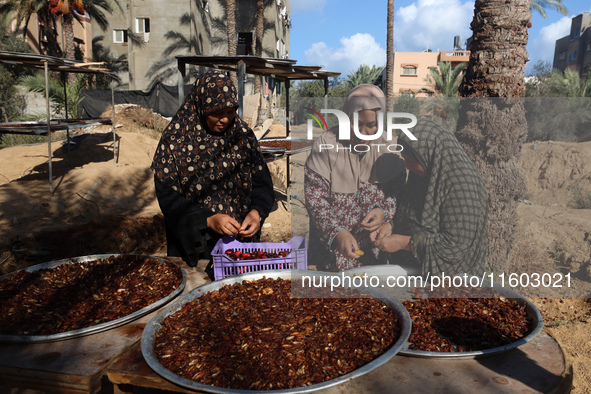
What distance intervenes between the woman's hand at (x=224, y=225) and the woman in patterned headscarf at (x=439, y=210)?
2.35 feet

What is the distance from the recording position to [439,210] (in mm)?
1738

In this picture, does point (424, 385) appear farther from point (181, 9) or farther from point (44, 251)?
point (181, 9)

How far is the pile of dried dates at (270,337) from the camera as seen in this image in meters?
1.22

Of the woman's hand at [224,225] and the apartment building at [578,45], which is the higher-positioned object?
the apartment building at [578,45]

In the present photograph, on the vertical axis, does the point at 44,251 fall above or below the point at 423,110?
below

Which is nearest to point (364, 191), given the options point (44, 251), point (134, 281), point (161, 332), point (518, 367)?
point (518, 367)

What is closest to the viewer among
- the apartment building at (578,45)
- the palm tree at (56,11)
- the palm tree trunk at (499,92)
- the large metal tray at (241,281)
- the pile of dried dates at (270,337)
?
the large metal tray at (241,281)

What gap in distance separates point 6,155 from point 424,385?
1081 cm

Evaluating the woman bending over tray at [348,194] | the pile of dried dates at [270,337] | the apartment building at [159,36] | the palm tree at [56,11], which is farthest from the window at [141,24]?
the pile of dried dates at [270,337]

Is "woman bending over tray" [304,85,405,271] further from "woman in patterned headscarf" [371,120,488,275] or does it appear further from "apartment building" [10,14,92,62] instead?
"apartment building" [10,14,92,62]

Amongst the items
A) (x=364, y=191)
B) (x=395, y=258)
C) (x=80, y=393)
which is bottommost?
(x=80, y=393)

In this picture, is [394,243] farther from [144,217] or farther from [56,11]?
[56,11]

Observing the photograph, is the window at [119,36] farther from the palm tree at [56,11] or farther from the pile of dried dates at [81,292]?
the pile of dried dates at [81,292]

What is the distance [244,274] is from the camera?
1.90 m
